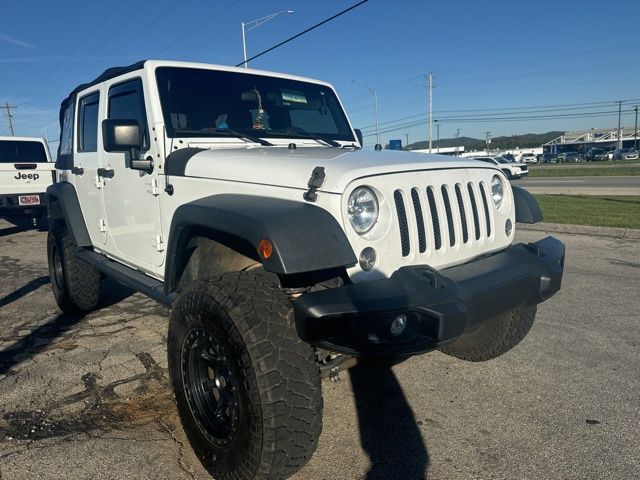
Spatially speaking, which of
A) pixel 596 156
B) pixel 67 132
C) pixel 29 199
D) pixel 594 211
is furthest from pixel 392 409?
pixel 596 156

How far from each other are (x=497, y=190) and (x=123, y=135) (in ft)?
7.80

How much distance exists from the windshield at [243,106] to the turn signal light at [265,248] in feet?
5.20

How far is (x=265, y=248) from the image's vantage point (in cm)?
220

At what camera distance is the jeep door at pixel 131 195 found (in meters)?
3.55

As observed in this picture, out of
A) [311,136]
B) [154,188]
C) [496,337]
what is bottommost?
[496,337]

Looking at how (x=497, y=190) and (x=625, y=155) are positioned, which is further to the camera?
(x=625, y=155)

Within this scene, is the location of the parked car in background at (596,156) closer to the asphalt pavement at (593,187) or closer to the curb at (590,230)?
the asphalt pavement at (593,187)

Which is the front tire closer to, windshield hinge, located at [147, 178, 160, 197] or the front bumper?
the front bumper

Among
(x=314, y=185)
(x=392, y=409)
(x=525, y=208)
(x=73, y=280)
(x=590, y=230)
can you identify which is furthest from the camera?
(x=590, y=230)

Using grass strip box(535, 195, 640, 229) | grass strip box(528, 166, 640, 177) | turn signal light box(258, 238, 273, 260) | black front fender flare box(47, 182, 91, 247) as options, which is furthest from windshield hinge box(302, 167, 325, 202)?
grass strip box(528, 166, 640, 177)

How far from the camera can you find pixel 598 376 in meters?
3.56

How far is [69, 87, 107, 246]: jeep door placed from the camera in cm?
445

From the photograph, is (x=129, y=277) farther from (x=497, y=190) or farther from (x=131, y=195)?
(x=497, y=190)

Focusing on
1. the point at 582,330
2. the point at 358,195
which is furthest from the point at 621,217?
the point at 358,195
